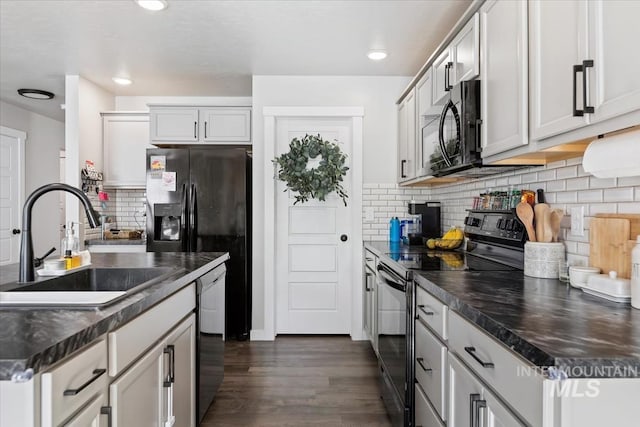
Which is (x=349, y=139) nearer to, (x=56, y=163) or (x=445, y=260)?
(x=445, y=260)

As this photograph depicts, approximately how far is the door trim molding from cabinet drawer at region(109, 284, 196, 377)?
1893mm

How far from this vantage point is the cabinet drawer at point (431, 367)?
1.45m

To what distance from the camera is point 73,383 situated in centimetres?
93

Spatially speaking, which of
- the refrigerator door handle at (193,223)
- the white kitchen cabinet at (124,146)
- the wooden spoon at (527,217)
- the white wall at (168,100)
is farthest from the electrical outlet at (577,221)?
the white kitchen cabinet at (124,146)

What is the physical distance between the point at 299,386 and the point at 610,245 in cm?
205

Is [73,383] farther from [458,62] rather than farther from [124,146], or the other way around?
[124,146]

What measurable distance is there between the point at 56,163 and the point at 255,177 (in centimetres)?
396

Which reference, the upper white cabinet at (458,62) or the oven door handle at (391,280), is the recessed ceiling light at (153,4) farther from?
the oven door handle at (391,280)

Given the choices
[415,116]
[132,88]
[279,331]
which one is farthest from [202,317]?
[132,88]

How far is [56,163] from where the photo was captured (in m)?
5.96

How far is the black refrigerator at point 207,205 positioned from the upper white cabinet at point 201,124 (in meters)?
0.42

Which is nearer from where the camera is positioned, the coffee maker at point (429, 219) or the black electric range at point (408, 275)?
the black electric range at point (408, 275)

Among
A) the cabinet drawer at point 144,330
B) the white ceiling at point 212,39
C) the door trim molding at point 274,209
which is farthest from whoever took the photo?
the door trim molding at point 274,209

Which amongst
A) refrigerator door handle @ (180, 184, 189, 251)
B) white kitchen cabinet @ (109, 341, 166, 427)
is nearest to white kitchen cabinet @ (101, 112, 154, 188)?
refrigerator door handle @ (180, 184, 189, 251)
